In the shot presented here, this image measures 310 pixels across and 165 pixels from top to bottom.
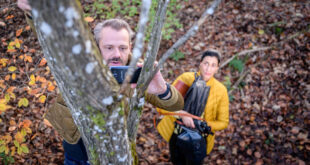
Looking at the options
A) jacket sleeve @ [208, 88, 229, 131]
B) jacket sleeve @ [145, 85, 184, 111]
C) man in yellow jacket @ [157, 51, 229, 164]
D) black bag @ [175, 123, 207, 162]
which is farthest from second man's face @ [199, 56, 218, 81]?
jacket sleeve @ [145, 85, 184, 111]

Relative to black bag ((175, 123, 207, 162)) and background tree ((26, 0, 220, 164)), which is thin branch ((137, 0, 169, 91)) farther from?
black bag ((175, 123, 207, 162))

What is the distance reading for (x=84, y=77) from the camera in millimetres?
973

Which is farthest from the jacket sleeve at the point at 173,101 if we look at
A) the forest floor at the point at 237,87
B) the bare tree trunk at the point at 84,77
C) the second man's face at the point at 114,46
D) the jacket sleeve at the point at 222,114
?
the forest floor at the point at 237,87

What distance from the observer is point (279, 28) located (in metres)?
5.61

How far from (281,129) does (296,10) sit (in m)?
4.13

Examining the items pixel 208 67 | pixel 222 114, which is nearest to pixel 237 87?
pixel 222 114

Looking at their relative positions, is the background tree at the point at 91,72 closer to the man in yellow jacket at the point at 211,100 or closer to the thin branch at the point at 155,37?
the thin branch at the point at 155,37

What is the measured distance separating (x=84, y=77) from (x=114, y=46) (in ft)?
4.19

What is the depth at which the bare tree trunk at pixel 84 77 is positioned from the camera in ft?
2.72

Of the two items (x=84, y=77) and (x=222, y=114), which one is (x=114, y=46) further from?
(x=222, y=114)

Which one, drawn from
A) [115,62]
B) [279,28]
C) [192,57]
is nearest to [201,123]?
[115,62]

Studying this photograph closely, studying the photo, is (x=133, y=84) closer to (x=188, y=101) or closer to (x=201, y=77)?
(x=188, y=101)

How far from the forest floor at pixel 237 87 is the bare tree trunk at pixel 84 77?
2438mm

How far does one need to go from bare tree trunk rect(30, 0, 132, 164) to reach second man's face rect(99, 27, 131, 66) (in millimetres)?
1069
